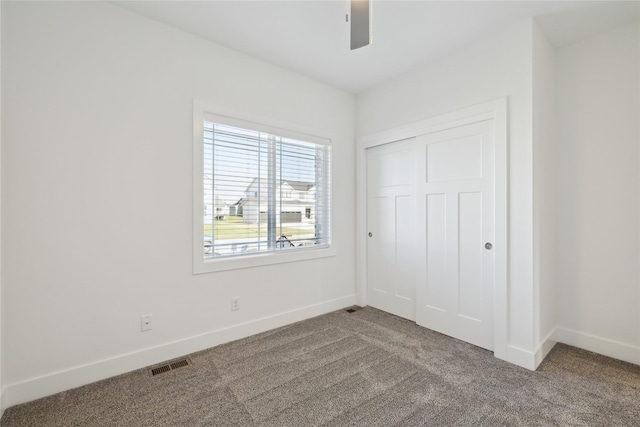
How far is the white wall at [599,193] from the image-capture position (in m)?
2.32

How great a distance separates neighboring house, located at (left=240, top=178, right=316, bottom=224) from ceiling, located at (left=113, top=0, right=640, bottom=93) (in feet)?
4.14

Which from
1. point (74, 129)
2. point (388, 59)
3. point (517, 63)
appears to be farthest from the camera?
point (388, 59)

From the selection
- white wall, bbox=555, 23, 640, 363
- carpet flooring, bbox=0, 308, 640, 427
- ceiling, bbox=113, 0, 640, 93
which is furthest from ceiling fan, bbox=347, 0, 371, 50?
white wall, bbox=555, 23, 640, 363

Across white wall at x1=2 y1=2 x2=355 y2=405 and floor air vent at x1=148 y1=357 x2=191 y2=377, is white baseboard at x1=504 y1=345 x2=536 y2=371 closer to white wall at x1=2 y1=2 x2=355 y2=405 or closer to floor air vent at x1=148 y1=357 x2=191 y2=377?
white wall at x1=2 y1=2 x2=355 y2=405

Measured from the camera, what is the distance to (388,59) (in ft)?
9.39

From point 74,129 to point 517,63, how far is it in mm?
3321

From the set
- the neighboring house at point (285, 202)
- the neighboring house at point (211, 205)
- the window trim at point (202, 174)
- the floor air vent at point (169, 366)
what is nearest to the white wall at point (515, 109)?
the window trim at point (202, 174)

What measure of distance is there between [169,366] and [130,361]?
0.28 m

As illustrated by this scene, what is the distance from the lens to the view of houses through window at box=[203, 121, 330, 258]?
2658 millimetres

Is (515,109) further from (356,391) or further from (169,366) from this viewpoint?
(169,366)

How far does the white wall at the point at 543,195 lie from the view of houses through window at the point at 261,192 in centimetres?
201

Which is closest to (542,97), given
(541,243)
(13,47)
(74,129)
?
(541,243)

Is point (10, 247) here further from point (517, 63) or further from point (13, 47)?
point (517, 63)

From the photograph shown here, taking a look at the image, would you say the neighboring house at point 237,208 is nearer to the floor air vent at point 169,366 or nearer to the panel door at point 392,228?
the floor air vent at point 169,366
